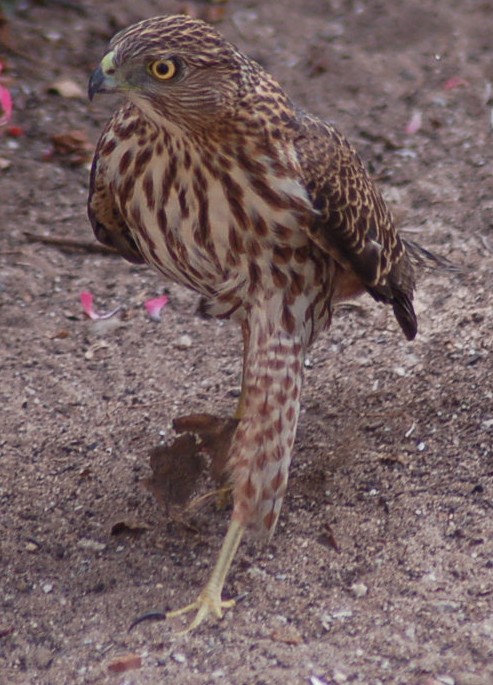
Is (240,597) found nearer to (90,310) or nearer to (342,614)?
(342,614)

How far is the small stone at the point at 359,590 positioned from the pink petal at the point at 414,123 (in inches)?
138

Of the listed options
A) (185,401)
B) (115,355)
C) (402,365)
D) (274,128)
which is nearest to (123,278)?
(115,355)

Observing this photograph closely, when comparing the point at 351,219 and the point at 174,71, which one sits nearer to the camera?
the point at 174,71

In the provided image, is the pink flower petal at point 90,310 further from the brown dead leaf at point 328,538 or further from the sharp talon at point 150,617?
the sharp talon at point 150,617

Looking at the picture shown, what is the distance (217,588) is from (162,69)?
5.65 ft

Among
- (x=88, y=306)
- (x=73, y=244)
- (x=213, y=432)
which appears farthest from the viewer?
(x=73, y=244)

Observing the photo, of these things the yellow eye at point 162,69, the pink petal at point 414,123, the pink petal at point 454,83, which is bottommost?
the pink petal at point 414,123

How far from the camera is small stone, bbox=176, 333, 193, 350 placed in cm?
584

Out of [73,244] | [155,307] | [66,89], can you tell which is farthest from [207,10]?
[155,307]

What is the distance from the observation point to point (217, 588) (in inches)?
173

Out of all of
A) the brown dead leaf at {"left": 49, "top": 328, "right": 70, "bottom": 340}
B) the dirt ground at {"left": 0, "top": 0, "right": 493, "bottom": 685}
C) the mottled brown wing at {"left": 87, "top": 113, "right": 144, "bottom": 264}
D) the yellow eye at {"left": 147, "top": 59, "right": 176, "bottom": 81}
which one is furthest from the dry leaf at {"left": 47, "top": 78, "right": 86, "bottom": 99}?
the yellow eye at {"left": 147, "top": 59, "right": 176, "bottom": 81}

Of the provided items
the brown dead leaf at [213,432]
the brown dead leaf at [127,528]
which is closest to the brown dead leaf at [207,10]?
the brown dead leaf at [213,432]

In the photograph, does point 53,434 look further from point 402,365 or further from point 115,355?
point 402,365

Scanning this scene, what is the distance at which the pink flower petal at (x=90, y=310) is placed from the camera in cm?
603
